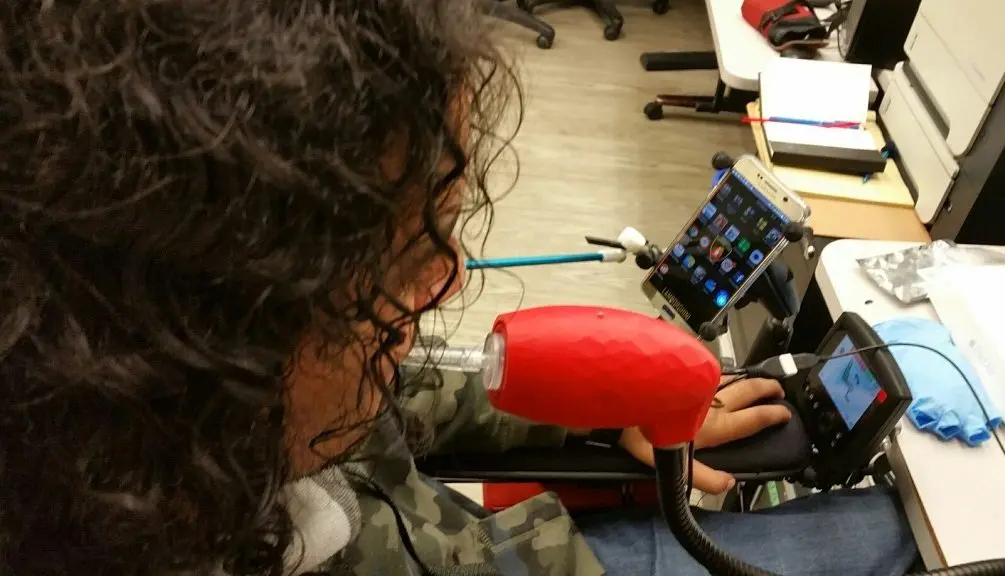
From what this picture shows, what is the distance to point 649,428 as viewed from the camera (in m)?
0.62

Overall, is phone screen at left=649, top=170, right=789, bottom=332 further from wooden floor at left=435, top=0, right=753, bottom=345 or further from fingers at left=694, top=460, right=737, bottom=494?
wooden floor at left=435, top=0, right=753, bottom=345

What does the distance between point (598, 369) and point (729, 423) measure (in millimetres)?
376

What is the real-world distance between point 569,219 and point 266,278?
175 centimetres

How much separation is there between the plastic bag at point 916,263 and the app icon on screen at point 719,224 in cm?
18

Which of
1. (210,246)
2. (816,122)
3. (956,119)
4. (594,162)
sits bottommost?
(594,162)

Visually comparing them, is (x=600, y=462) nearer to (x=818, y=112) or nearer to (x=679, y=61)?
(x=818, y=112)

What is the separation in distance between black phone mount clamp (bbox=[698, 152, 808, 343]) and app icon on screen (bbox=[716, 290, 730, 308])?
0.9 inches

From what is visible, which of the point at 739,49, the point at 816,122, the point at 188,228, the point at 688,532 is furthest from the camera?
the point at 739,49

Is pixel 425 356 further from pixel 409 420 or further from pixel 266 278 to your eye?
pixel 266 278

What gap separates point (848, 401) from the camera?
0.85 m

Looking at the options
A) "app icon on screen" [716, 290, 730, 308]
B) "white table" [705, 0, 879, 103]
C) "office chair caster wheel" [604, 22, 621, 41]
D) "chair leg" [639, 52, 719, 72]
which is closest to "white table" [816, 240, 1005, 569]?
"app icon on screen" [716, 290, 730, 308]

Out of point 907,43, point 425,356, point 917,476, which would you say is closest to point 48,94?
point 425,356

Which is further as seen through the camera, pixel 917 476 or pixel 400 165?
pixel 917 476

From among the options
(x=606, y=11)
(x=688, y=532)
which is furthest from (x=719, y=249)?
(x=606, y=11)
